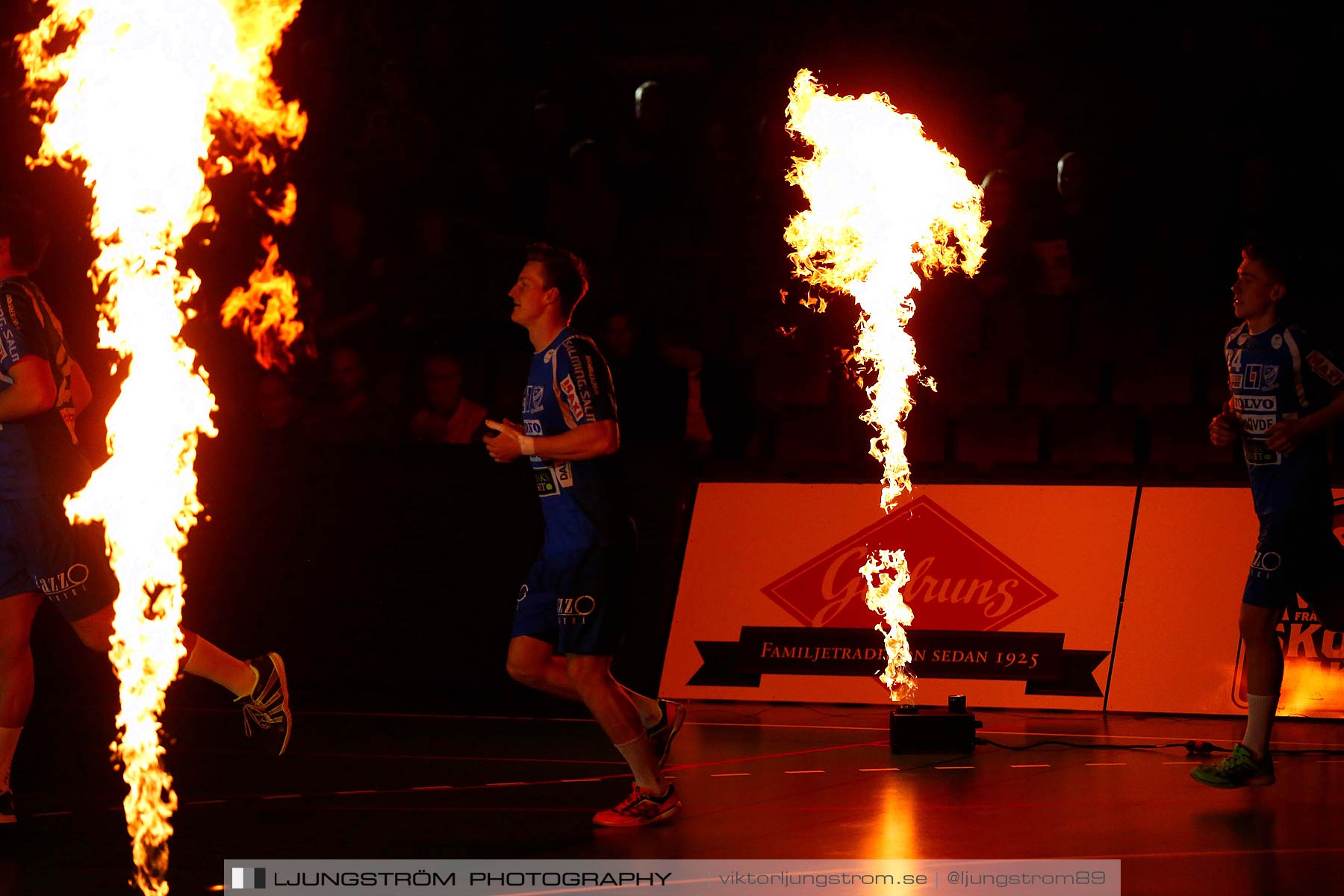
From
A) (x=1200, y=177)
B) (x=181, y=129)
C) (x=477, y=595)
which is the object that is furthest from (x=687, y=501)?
(x=1200, y=177)

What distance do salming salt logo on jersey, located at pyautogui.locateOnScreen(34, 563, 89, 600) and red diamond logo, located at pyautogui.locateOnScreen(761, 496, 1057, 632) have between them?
14.2 feet

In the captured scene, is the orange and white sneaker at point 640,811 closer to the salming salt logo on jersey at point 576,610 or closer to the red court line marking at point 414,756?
the salming salt logo on jersey at point 576,610

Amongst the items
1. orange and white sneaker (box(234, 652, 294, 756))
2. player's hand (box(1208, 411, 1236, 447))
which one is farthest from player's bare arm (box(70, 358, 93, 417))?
player's hand (box(1208, 411, 1236, 447))

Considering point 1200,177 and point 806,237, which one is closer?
point 806,237

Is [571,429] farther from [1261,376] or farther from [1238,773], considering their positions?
[1238,773]

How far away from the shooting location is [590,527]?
525 centimetres

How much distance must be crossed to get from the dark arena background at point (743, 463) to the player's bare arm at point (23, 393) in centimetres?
144

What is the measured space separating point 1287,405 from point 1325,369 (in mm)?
201

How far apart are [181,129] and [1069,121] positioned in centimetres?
707

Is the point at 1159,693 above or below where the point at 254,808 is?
above

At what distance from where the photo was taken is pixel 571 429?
5242 millimetres

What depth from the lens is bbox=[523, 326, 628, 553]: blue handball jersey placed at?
5230 millimetres

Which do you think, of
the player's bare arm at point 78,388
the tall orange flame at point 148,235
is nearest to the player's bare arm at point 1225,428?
the tall orange flame at point 148,235

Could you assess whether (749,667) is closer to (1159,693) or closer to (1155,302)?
(1159,693)
